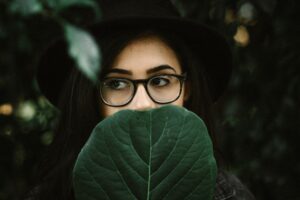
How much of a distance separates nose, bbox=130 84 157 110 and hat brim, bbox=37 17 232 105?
0.64ft

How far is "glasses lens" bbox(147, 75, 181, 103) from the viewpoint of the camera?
1186mm


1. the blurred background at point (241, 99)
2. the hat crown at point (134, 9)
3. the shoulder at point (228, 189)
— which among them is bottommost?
the shoulder at point (228, 189)

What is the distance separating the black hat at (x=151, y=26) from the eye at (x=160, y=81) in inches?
6.2

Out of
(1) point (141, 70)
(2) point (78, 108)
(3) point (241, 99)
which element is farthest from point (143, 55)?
(3) point (241, 99)

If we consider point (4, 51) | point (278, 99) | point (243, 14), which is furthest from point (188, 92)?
point (4, 51)

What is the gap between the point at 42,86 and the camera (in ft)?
4.66

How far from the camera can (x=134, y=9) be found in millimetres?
1231

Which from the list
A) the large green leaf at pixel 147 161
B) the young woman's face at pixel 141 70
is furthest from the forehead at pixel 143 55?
the large green leaf at pixel 147 161

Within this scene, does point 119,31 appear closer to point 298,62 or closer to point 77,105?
point 77,105

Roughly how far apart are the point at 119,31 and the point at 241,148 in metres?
1.14

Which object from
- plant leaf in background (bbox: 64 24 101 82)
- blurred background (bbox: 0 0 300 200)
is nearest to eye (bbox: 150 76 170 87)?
blurred background (bbox: 0 0 300 200)

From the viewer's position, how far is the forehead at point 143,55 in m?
1.17

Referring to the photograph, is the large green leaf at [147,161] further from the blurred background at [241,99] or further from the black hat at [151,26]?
the blurred background at [241,99]

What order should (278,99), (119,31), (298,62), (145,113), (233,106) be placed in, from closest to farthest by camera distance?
(145,113) → (119,31) → (298,62) → (278,99) → (233,106)
